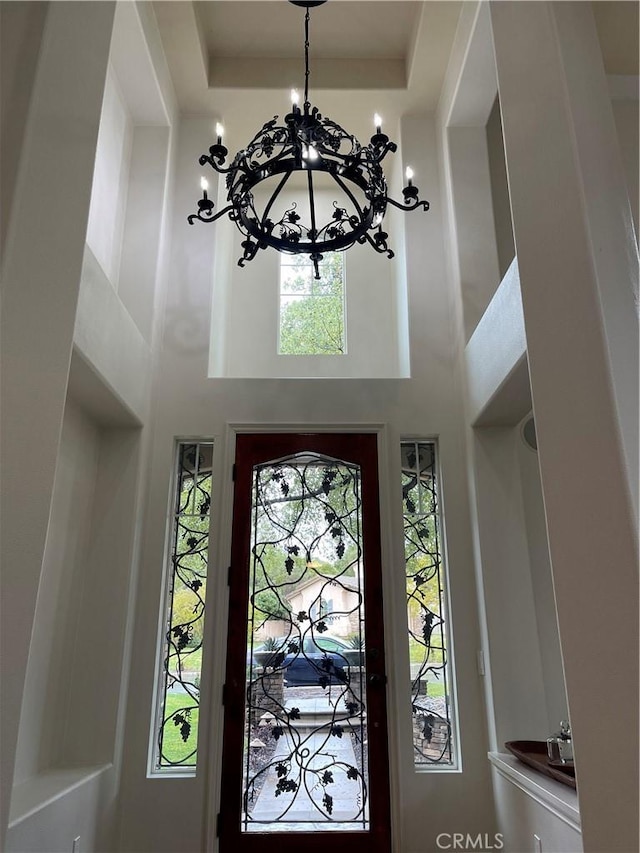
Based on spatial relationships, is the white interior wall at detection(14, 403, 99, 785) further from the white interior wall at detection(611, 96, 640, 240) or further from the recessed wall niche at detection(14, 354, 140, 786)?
the white interior wall at detection(611, 96, 640, 240)

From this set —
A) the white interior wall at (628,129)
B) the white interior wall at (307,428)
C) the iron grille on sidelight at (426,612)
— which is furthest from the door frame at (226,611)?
the white interior wall at (628,129)

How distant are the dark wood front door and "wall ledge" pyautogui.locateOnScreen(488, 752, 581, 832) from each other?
0.62 metres

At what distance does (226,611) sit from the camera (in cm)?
318

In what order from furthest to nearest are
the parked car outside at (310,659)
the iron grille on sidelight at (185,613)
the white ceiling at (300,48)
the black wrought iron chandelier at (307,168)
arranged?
the white ceiling at (300,48) < the parked car outside at (310,659) < the iron grille on sidelight at (185,613) < the black wrought iron chandelier at (307,168)

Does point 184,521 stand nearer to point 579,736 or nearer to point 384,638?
point 384,638

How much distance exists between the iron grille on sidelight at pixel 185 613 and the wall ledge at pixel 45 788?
1.20 ft

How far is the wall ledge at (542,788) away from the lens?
6.81 feet

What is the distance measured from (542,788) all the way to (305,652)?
1.34 m

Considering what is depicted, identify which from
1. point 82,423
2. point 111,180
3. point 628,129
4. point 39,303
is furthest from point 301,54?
point 39,303

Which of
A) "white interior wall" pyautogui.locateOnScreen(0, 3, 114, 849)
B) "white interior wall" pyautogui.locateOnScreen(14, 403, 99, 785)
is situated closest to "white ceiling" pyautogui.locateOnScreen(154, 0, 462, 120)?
"white interior wall" pyautogui.locateOnScreen(0, 3, 114, 849)

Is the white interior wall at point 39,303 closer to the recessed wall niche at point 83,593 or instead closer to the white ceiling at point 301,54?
the recessed wall niche at point 83,593

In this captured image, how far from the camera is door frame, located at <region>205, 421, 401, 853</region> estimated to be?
2.91 m

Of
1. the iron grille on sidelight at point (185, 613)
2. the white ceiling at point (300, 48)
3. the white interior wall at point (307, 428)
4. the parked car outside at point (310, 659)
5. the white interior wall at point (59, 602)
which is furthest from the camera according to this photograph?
the white ceiling at point (300, 48)

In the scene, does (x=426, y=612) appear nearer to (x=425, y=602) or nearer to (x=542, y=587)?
(x=425, y=602)
